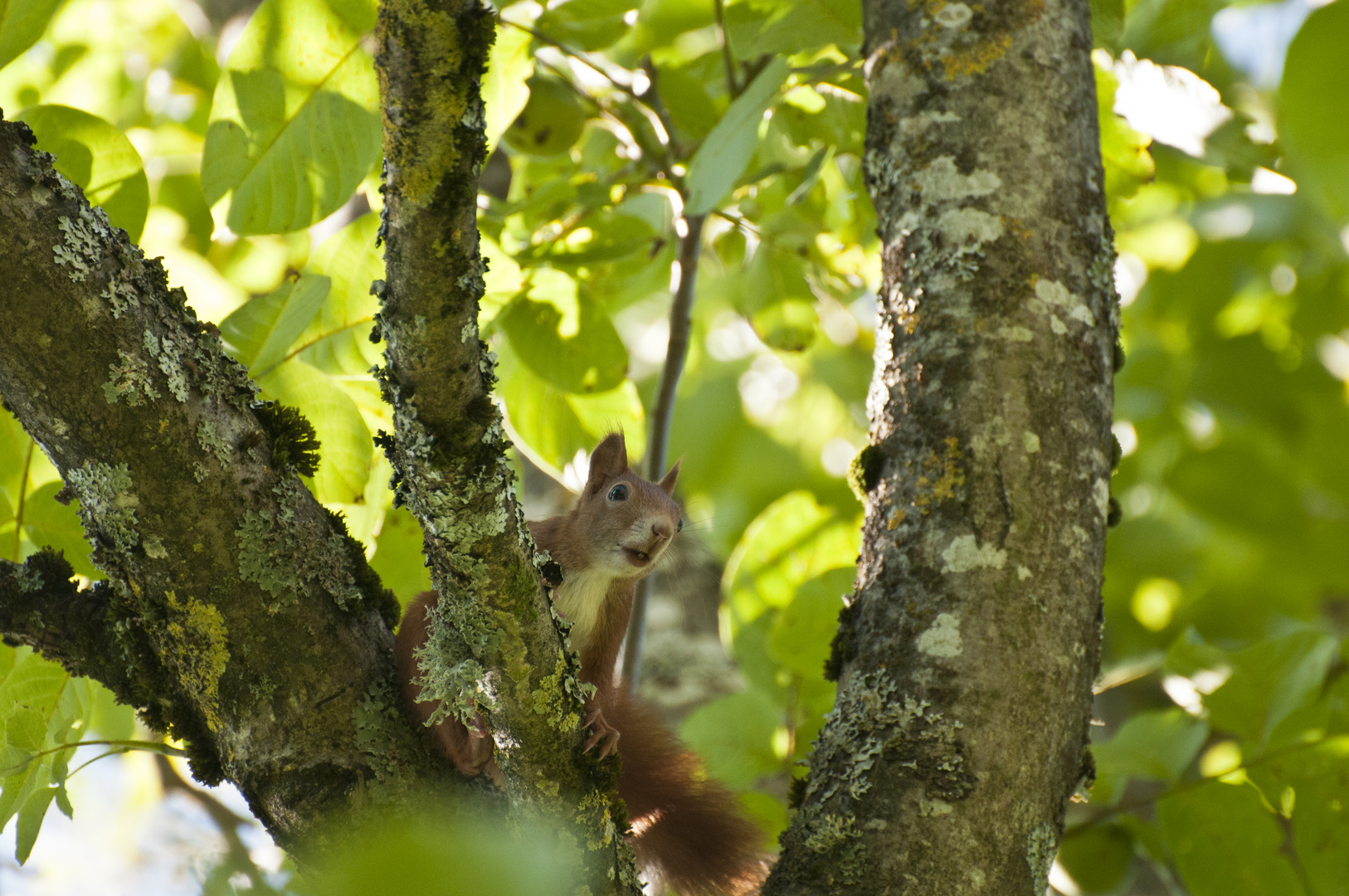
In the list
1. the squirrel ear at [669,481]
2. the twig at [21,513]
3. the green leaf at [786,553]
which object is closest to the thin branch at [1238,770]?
the green leaf at [786,553]

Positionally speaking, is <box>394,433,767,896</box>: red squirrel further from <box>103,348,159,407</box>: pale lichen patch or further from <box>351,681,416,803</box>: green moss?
<box>103,348,159,407</box>: pale lichen patch

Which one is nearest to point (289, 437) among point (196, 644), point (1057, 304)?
point (196, 644)

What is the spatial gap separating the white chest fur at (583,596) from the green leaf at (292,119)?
992 millimetres

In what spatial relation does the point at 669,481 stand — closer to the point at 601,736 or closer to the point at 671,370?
the point at 671,370

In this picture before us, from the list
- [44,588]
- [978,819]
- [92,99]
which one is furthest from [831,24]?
[92,99]

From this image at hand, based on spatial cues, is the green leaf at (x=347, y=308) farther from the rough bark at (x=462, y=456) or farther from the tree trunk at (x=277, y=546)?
the rough bark at (x=462, y=456)

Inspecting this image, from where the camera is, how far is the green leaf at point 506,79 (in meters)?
1.89

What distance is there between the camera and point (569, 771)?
4.37ft

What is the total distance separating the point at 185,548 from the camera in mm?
1328

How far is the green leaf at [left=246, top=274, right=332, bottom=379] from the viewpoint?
1.63 metres

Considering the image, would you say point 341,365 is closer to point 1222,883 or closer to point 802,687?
point 802,687

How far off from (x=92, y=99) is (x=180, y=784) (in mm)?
1858

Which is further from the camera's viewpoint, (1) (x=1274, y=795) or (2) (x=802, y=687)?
(2) (x=802, y=687)

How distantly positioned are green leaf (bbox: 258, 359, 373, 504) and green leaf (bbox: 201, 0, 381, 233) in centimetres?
25
